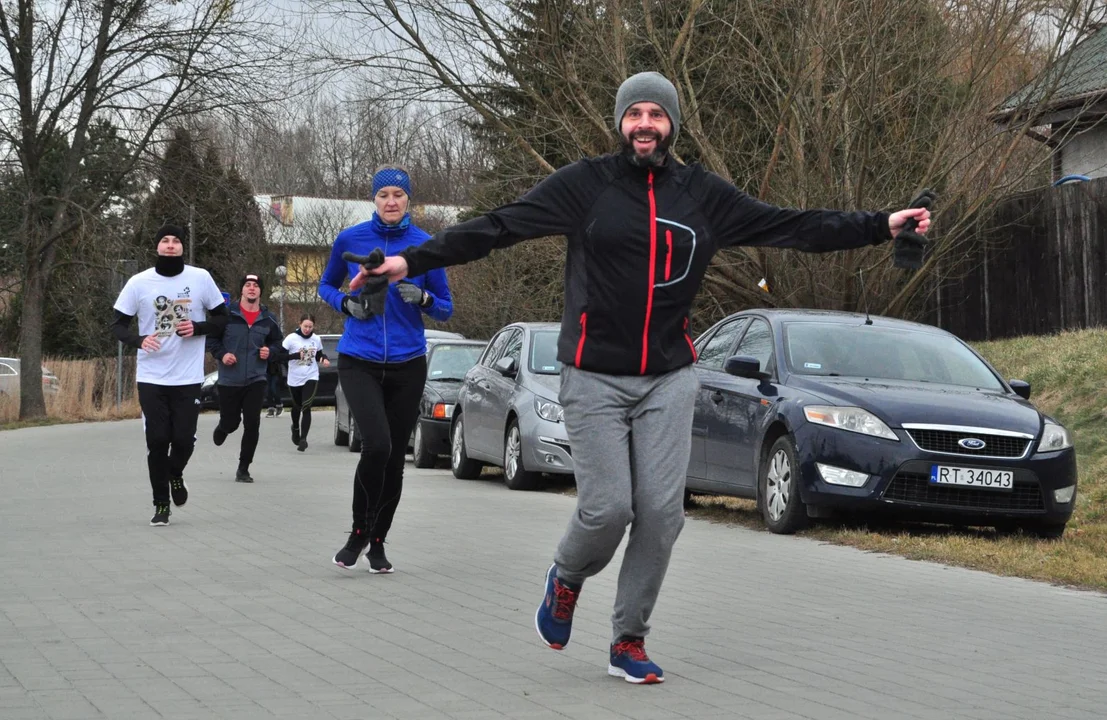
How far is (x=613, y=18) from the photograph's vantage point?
20.3 m

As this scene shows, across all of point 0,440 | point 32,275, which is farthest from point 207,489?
point 32,275

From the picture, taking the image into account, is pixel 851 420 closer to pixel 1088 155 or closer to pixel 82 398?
pixel 1088 155

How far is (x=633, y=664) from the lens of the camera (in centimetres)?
592

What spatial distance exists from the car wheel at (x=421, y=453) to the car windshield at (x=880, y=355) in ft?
25.6

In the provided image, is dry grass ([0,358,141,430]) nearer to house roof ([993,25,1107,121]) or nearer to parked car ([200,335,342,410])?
parked car ([200,335,342,410])

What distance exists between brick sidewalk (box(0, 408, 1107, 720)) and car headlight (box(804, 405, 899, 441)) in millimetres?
887

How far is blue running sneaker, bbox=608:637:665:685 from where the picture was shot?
5.91 meters

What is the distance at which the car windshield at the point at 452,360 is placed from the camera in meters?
20.4

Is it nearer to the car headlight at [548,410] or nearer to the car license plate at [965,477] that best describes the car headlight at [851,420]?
the car license plate at [965,477]

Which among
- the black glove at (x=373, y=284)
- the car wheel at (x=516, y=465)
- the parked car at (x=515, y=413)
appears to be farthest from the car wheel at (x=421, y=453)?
the black glove at (x=373, y=284)

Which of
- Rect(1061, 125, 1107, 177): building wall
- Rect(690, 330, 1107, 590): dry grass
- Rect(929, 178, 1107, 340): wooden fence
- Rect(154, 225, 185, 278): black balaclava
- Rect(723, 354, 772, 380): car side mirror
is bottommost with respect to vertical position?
Rect(690, 330, 1107, 590): dry grass

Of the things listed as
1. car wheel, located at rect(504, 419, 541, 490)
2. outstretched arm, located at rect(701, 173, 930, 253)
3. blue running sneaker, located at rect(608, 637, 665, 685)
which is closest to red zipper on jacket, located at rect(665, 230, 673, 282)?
outstretched arm, located at rect(701, 173, 930, 253)

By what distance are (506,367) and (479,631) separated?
885cm

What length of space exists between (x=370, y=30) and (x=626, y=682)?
15.8 m
